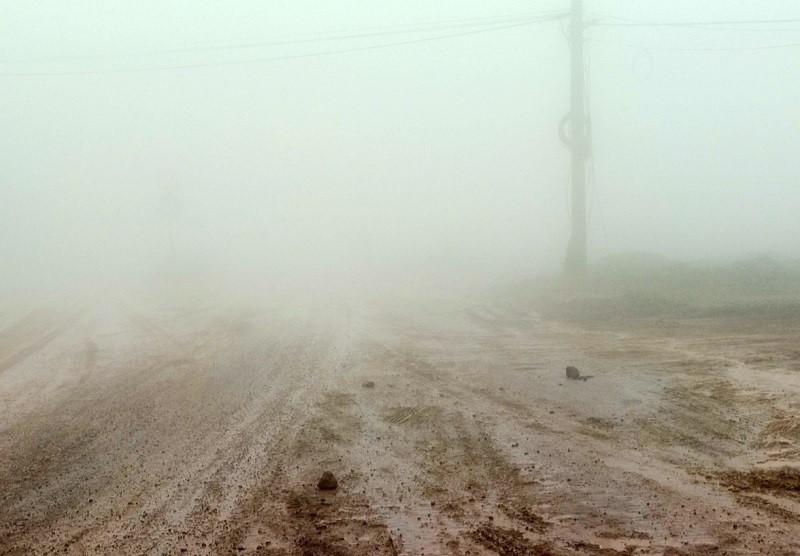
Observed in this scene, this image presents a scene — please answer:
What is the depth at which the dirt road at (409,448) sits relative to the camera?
4.81 metres

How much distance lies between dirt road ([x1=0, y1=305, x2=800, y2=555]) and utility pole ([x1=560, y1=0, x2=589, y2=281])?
8912mm

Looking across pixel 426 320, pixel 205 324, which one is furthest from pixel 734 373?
pixel 205 324

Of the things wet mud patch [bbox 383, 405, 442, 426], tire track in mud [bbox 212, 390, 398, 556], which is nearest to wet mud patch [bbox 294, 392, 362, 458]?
tire track in mud [bbox 212, 390, 398, 556]

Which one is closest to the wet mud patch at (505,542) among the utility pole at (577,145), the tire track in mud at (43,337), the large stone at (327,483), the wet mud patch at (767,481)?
the large stone at (327,483)

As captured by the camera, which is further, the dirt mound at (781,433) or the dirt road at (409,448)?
the dirt mound at (781,433)

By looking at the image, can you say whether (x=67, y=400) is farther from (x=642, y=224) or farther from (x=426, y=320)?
(x=642, y=224)

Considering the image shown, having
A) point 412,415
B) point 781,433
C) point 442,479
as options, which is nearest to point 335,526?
point 442,479

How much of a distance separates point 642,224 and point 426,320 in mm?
49637

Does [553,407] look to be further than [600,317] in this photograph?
No

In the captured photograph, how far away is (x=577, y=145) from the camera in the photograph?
21.5 m

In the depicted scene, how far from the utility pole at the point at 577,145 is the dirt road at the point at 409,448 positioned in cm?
891

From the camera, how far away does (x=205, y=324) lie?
53.4 feet

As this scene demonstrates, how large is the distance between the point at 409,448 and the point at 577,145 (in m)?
17.0

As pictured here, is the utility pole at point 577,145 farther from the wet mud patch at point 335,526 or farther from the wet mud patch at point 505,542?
the wet mud patch at point 505,542
